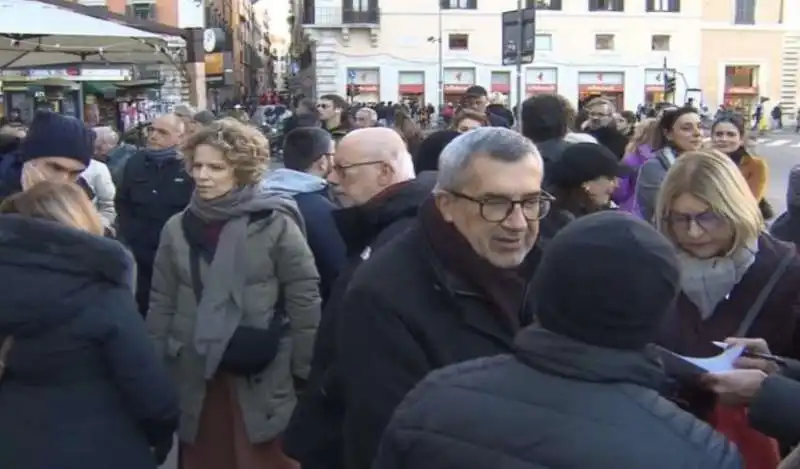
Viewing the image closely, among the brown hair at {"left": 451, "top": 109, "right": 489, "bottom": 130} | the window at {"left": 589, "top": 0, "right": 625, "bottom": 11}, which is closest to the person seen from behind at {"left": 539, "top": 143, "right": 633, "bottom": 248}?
the brown hair at {"left": 451, "top": 109, "right": 489, "bottom": 130}

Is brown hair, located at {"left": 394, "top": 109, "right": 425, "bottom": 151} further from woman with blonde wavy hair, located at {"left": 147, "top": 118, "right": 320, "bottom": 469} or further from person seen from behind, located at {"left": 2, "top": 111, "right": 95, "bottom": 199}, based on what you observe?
woman with blonde wavy hair, located at {"left": 147, "top": 118, "right": 320, "bottom": 469}

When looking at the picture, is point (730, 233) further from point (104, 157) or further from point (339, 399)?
point (104, 157)

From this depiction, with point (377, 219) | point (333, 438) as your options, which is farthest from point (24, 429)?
point (377, 219)

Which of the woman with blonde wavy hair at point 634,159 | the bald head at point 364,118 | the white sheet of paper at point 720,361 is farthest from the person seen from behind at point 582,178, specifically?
the bald head at point 364,118

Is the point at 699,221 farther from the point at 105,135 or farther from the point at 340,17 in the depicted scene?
the point at 340,17

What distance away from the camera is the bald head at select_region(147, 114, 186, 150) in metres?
6.27

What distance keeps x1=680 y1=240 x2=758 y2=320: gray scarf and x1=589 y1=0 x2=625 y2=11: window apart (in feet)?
148

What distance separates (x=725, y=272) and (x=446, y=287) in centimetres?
103

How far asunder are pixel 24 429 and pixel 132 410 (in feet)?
1.05

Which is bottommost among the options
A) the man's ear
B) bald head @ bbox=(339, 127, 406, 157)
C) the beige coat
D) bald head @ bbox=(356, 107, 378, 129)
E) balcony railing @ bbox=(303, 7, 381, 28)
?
the beige coat

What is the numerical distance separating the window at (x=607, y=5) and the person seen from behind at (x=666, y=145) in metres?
41.1

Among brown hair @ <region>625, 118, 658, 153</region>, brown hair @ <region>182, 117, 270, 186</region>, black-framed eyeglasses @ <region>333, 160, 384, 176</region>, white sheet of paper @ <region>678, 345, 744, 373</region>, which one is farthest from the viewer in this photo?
brown hair @ <region>625, 118, 658, 153</region>

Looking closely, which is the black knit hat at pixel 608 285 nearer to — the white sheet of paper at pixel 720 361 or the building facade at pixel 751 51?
the white sheet of paper at pixel 720 361

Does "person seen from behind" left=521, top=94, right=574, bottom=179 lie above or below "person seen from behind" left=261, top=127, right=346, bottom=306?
above
